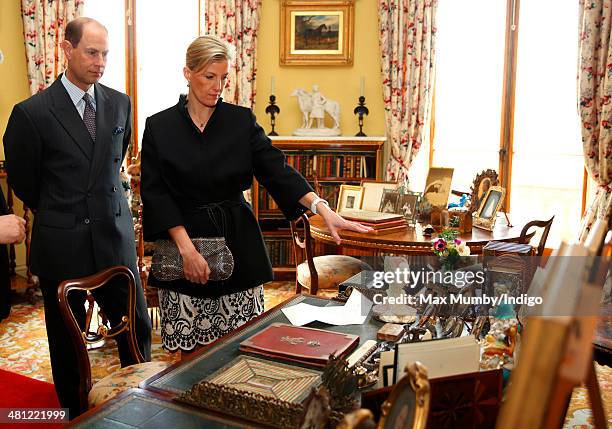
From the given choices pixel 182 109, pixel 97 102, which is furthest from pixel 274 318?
pixel 97 102

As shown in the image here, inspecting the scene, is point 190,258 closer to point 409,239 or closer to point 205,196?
point 205,196

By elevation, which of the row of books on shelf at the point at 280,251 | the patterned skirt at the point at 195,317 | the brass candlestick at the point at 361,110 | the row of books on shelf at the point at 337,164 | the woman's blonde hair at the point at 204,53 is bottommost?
the row of books on shelf at the point at 280,251

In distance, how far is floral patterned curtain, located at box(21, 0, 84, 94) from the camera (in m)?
5.78

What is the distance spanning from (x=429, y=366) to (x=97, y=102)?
2.23 metres

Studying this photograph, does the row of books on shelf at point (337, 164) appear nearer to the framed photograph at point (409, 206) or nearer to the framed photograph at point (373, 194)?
the framed photograph at point (373, 194)

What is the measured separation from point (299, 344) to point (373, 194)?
8.37ft

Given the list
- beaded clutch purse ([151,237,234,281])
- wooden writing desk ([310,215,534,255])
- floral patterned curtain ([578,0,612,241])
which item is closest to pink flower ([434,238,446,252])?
beaded clutch purse ([151,237,234,281])

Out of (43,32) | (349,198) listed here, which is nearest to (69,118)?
(349,198)

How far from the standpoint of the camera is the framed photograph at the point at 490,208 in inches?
154

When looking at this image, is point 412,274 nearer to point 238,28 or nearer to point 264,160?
point 264,160

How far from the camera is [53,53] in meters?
5.87

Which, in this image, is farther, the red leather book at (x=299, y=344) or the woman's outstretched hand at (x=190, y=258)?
the woman's outstretched hand at (x=190, y=258)

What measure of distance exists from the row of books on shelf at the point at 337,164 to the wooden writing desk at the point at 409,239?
7.32ft

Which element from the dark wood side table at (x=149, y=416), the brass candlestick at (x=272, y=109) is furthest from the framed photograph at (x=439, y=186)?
the dark wood side table at (x=149, y=416)
